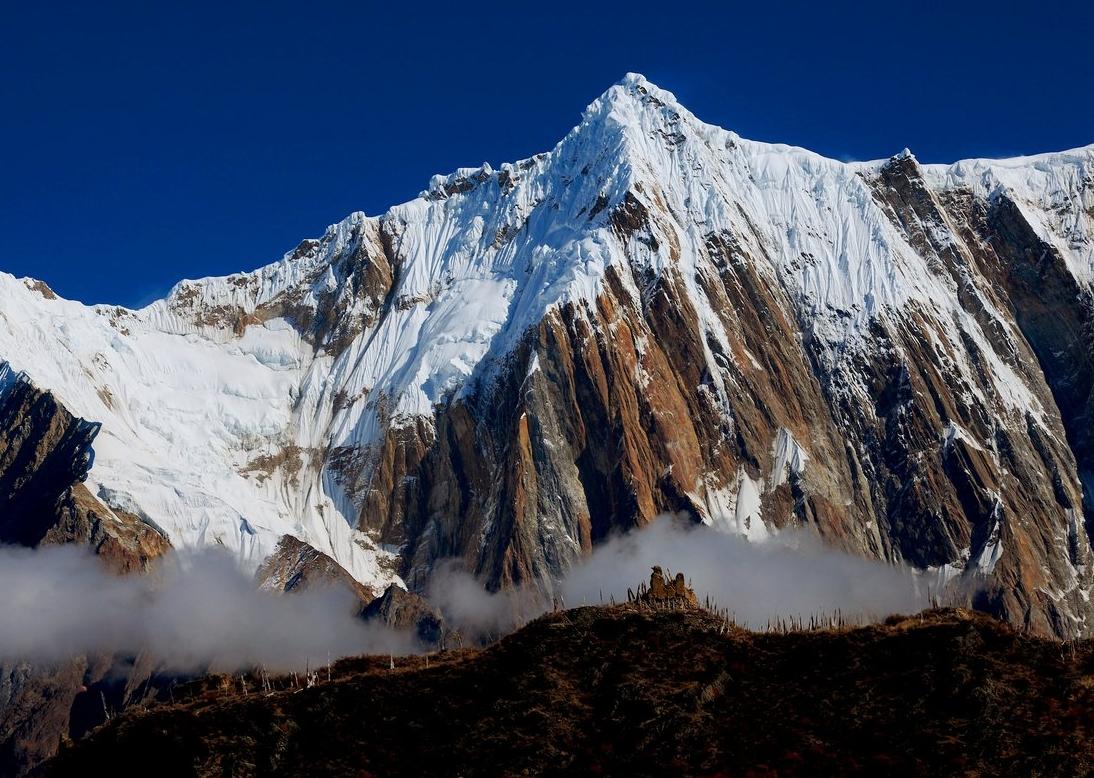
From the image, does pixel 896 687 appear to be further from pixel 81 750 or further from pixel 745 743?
pixel 81 750

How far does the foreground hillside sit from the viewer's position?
82.0 meters

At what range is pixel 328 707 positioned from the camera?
303ft

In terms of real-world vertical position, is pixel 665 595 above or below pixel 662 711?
above

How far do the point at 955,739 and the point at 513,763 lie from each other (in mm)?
21588

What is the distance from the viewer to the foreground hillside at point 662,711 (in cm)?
8200

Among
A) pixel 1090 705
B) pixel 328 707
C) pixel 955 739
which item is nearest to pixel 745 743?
pixel 955 739

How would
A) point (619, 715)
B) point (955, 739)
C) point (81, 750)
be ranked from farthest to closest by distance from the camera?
point (81, 750)
point (619, 715)
point (955, 739)

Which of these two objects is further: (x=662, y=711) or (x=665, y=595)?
(x=665, y=595)

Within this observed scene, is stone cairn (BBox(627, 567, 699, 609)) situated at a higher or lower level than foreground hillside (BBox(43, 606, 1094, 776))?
higher

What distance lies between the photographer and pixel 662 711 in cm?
8700

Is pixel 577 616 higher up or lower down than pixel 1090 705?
higher up

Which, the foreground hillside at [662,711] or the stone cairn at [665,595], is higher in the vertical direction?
the stone cairn at [665,595]

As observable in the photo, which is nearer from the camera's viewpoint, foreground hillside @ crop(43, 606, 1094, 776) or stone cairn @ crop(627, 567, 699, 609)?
foreground hillside @ crop(43, 606, 1094, 776)

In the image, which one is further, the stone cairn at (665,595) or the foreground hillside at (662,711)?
the stone cairn at (665,595)
